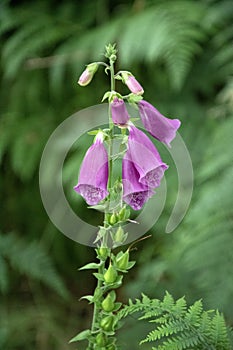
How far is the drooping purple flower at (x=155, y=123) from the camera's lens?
3.03 feet

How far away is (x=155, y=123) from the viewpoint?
94 centimetres

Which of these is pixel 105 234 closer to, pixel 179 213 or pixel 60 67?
pixel 179 213

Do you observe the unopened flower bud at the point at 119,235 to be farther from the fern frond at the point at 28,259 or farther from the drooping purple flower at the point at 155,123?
the fern frond at the point at 28,259

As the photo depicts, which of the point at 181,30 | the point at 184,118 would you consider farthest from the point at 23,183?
the point at 181,30

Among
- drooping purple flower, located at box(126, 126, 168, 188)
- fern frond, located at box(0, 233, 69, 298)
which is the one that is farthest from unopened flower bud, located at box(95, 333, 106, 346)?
fern frond, located at box(0, 233, 69, 298)

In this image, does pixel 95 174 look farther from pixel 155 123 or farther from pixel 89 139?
pixel 89 139

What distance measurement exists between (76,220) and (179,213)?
514mm

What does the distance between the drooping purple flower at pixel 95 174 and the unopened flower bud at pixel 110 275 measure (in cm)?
9

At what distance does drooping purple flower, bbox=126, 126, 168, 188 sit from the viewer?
0.88 meters

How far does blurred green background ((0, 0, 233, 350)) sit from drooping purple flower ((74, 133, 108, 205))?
2.39 feet

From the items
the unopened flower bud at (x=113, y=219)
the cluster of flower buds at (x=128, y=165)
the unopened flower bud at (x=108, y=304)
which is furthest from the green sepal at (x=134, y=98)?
the unopened flower bud at (x=108, y=304)

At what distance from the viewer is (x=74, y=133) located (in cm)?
211

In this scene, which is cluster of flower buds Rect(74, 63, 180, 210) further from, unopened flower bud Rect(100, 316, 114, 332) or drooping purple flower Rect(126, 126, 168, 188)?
unopened flower bud Rect(100, 316, 114, 332)

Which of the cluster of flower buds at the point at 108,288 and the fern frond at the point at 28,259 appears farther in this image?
the fern frond at the point at 28,259
